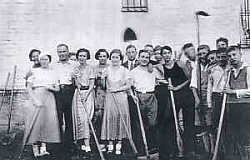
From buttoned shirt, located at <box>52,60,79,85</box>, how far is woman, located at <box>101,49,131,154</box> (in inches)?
21.7

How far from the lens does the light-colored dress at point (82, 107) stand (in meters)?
7.87

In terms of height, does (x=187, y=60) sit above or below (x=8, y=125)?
above

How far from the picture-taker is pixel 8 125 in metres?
7.80

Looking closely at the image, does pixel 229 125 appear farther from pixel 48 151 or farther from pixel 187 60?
pixel 48 151

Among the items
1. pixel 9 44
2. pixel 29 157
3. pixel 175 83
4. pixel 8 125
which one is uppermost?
pixel 9 44

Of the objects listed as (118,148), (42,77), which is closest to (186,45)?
(118,148)

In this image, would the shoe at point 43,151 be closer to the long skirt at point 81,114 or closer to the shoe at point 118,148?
the long skirt at point 81,114

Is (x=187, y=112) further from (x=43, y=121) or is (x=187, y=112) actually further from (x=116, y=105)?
(x=43, y=121)

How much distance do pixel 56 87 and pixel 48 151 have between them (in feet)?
3.12

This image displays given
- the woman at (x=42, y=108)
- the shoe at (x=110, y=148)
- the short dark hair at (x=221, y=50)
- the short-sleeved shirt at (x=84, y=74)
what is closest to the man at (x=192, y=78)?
the short dark hair at (x=221, y=50)

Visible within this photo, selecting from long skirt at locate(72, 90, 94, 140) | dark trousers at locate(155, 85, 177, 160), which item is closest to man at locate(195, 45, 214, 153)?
dark trousers at locate(155, 85, 177, 160)

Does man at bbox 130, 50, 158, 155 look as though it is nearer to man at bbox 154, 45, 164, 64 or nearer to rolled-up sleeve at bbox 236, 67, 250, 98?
man at bbox 154, 45, 164, 64

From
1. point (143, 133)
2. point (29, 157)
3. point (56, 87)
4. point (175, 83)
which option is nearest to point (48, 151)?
point (29, 157)

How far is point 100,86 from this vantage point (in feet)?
26.0
